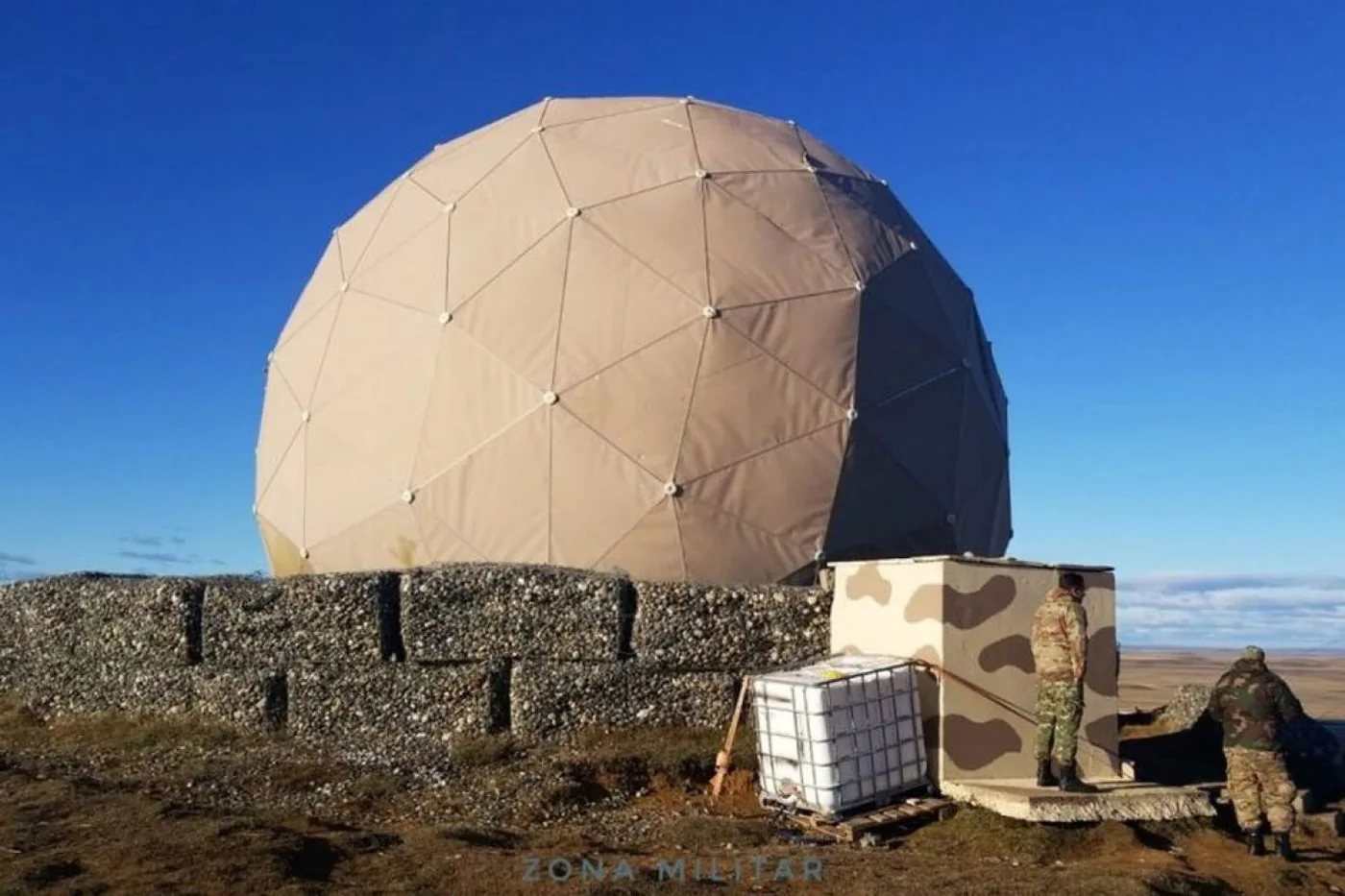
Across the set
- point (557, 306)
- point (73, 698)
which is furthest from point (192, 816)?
point (557, 306)

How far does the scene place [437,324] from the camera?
13.2 meters

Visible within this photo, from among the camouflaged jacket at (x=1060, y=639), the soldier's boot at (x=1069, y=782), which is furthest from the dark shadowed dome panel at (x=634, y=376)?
the soldier's boot at (x=1069, y=782)

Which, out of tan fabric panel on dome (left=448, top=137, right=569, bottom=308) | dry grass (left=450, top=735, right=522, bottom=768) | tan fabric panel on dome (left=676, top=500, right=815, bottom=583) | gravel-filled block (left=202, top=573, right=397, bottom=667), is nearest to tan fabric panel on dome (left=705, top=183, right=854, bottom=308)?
tan fabric panel on dome (left=448, top=137, right=569, bottom=308)

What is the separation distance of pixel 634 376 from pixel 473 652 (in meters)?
3.52

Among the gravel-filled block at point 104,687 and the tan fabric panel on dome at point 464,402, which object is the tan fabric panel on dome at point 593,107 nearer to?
the tan fabric panel on dome at point 464,402

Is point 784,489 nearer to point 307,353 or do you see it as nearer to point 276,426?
point 307,353

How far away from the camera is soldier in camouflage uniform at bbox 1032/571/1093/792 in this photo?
9.02 meters

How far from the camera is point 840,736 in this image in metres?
8.80

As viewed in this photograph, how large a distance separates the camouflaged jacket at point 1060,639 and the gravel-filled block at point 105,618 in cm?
843

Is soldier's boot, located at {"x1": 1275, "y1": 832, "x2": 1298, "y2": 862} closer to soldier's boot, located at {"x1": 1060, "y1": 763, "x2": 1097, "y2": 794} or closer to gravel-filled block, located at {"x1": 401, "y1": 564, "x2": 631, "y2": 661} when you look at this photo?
soldier's boot, located at {"x1": 1060, "y1": 763, "x2": 1097, "y2": 794}

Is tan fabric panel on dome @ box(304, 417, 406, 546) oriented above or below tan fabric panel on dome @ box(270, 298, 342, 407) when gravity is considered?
below

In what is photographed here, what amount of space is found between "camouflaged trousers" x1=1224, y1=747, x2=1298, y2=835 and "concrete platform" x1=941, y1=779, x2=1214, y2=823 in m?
0.26

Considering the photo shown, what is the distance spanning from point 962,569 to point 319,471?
8.21 meters

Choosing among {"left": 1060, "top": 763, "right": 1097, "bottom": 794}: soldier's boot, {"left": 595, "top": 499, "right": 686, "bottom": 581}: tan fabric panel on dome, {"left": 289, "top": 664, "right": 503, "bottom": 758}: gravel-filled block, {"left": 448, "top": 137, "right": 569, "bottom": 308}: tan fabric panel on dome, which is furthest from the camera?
{"left": 448, "top": 137, "right": 569, "bottom": 308}: tan fabric panel on dome
